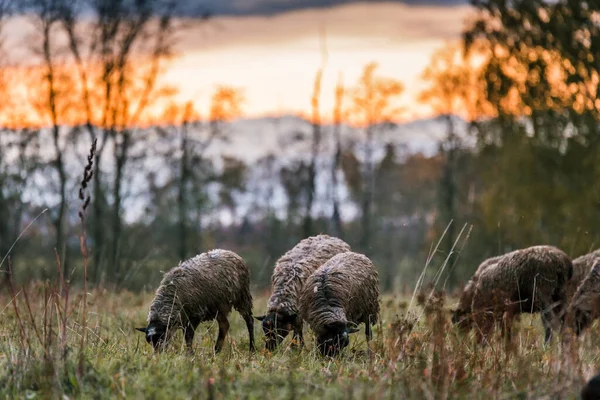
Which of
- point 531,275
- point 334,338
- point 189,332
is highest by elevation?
point 531,275

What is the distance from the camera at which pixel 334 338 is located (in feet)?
29.4

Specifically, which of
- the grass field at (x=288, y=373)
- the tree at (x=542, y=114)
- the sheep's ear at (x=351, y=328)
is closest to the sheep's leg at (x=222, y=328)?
the sheep's ear at (x=351, y=328)

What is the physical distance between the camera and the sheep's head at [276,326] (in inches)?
377

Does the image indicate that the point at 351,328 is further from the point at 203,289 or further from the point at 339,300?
the point at 203,289

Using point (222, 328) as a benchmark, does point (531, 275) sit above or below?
above

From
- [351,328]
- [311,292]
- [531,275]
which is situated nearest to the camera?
[351,328]

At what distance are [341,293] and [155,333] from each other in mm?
2107

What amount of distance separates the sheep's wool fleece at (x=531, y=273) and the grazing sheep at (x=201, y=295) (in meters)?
3.23

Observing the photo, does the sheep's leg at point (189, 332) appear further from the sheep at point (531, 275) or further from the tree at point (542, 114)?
the tree at point (542, 114)

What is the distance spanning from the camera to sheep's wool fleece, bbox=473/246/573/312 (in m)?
11.3

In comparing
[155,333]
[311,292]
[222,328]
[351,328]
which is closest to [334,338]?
[351,328]

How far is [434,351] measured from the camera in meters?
6.51

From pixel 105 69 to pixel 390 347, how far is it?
72.7ft

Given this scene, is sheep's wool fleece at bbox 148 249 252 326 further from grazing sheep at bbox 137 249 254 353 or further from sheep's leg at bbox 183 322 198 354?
sheep's leg at bbox 183 322 198 354
